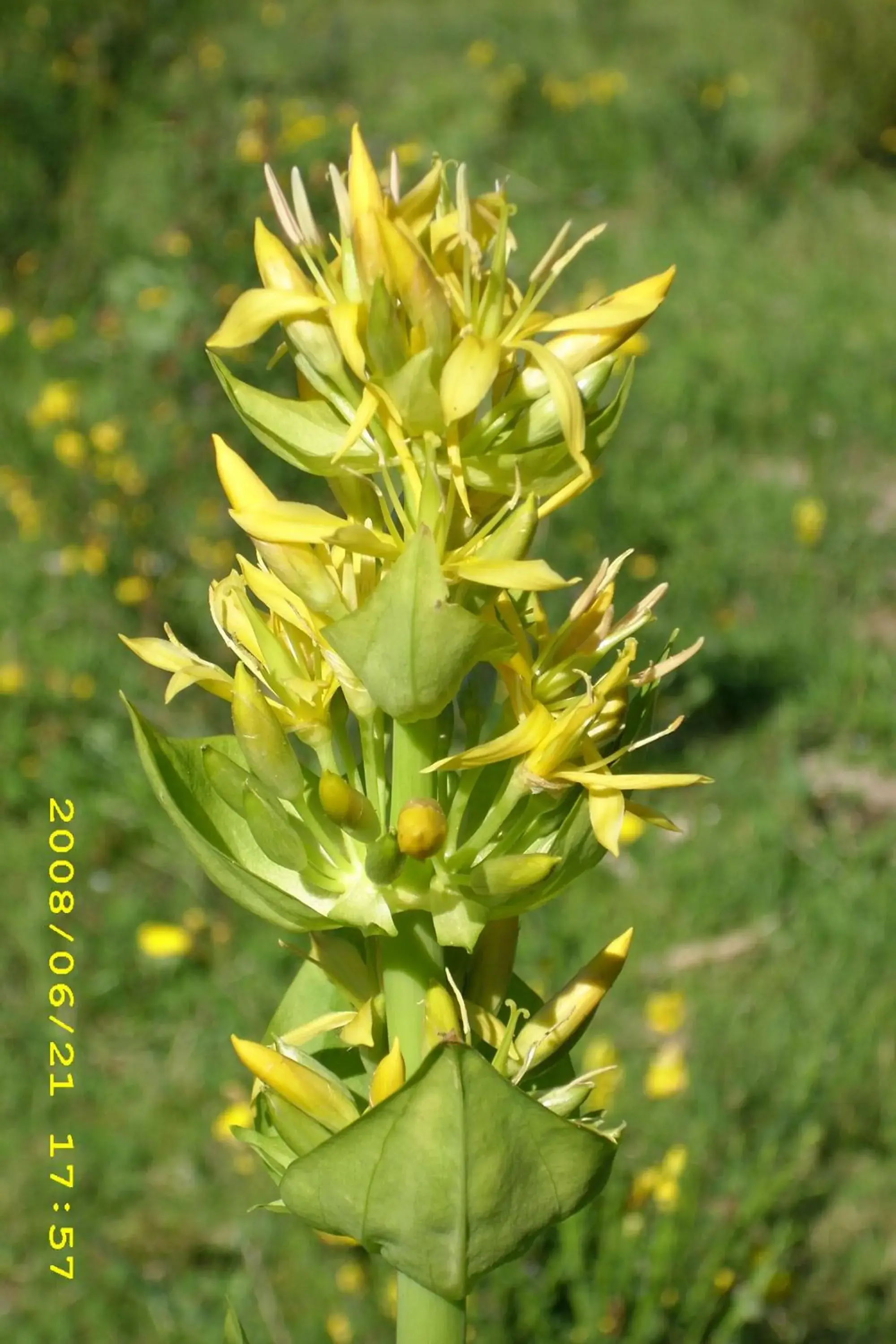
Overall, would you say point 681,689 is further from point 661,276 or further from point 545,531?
point 661,276

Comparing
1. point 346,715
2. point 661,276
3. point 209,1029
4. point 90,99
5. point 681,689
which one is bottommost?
point 209,1029

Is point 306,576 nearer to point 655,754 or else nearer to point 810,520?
point 655,754

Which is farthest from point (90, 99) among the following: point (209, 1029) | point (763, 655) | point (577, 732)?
point (577, 732)

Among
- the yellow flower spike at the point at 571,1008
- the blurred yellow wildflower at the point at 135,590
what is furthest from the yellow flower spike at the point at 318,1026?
the blurred yellow wildflower at the point at 135,590

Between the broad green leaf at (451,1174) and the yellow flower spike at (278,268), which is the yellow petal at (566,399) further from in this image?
the broad green leaf at (451,1174)

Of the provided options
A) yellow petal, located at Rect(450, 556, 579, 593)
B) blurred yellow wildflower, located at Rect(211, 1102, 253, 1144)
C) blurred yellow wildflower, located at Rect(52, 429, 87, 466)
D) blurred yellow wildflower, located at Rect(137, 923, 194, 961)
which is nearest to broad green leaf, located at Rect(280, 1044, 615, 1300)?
yellow petal, located at Rect(450, 556, 579, 593)

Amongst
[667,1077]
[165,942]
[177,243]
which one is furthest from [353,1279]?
[177,243]

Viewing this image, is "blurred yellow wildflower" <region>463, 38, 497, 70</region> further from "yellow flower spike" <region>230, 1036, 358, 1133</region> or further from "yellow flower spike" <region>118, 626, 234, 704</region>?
"yellow flower spike" <region>230, 1036, 358, 1133</region>
